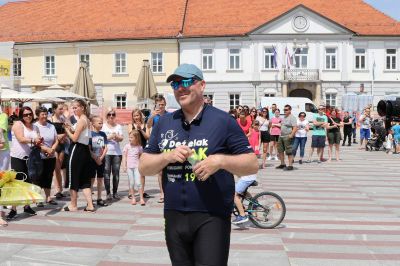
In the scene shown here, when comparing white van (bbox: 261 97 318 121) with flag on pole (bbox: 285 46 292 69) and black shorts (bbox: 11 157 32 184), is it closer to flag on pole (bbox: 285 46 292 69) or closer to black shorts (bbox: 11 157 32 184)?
flag on pole (bbox: 285 46 292 69)

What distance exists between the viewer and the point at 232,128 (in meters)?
3.73

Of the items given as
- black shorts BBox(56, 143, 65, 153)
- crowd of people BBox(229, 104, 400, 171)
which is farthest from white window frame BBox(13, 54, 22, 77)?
black shorts BBox(56, 143, 65, 153)

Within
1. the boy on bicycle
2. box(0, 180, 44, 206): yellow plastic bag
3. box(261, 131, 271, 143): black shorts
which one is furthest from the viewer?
box(261, 131, 271, 143): black shorts

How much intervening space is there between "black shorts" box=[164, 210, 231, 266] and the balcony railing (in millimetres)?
41719

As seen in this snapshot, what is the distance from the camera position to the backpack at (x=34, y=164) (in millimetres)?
9453

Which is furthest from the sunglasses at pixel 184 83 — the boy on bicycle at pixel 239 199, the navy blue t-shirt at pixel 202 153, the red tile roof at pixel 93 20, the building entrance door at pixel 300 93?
the red tile roof at pixel 93 20

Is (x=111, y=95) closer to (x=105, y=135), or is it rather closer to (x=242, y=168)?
(x=105, y=135)

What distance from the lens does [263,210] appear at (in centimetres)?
Result: 857

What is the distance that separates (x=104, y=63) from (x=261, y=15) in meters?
13.9

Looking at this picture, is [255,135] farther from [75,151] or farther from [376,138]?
[376,138]

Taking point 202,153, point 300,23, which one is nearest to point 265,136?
point 202,153

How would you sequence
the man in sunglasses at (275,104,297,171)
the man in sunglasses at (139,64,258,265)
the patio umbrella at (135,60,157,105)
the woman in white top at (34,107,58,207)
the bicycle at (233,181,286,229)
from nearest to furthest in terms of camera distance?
the man in sunglasses at (139,64,258,265) < the bicycle at (233,181,286,229) < the woman in white top at (34,107,58,207) < the man in sunglasses at (275,104,297,171) < the patio umbrella at (135,60,157,105)

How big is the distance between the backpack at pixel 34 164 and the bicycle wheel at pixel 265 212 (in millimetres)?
3655

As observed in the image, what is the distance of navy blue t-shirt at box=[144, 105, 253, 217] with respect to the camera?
3629 mm
